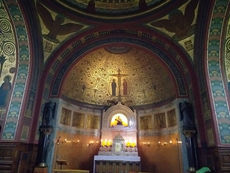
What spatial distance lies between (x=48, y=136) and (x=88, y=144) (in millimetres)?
3973

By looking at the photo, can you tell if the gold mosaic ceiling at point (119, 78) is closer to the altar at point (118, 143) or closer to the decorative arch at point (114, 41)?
the decorative arch at point (114, 41)

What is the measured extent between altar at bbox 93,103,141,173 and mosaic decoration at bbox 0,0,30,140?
607cm

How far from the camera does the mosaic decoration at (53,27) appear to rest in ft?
36.4

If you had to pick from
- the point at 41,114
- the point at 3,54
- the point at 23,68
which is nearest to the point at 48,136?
the point at 41,114

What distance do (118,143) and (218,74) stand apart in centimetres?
843

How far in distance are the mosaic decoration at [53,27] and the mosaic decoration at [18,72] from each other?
1264 mm

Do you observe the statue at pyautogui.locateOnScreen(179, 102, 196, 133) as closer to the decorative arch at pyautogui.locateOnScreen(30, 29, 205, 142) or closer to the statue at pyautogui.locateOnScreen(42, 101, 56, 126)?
the decorative arch at pyautogui.locateOnScreen(30, 29, 205, 142)

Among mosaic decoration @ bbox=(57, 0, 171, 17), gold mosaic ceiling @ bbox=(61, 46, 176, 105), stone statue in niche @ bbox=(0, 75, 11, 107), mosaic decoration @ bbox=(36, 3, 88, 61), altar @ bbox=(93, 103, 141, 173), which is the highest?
mosaic decoration @ bbox=(57, 0, 171, 17)

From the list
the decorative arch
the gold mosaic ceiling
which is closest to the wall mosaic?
the decorative arch

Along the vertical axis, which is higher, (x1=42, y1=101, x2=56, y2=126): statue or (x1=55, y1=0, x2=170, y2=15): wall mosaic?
(x1=55, y1=0, x2=170, y2=15): wall mosaic

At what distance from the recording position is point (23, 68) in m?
10.9

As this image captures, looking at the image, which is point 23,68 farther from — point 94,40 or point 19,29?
point 94,40

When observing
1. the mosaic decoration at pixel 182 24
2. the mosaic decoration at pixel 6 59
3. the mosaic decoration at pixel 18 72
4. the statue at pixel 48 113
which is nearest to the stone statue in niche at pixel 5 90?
the mosaic decoration at pixel 6 59

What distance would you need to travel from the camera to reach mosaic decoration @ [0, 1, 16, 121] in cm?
1003
